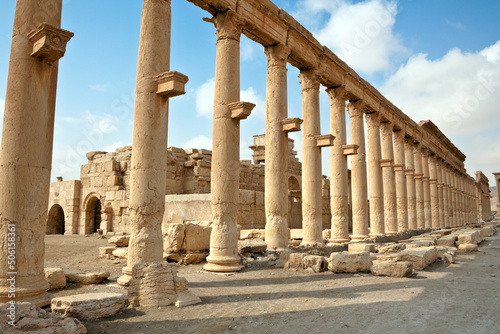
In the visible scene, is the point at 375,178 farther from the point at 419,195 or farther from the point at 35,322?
the point at 35,322

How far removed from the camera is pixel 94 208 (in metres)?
22.0

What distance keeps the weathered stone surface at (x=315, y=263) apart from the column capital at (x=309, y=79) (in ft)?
24.0

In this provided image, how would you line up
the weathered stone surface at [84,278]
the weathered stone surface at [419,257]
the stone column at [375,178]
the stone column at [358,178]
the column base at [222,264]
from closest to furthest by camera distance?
1. the weathered stone surface at [84,278]
2. the column base at [222,264]
3. the weathered stone surface at [419,257]
4. the stone column at [358,178]
5. the stone column at [375,178]

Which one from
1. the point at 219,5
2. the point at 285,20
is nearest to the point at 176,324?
the point at 219,5

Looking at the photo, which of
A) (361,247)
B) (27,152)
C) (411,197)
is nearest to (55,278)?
(27,152)

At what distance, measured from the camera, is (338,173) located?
16.6 metres

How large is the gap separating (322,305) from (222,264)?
13.5 feet

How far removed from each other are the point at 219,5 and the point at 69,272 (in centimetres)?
798

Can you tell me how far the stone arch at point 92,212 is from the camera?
69.8 feet

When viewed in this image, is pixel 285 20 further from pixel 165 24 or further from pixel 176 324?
pixel 176 324

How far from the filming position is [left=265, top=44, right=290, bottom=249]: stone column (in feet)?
40.9

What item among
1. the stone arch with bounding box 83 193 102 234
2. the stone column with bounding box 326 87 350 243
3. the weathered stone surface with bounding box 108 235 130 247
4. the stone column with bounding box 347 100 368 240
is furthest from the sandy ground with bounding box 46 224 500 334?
the stone arch with bounding box 83 193 102 234

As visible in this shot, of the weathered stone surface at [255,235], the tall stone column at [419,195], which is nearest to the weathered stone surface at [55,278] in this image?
the weathered stone surface at [255,235]

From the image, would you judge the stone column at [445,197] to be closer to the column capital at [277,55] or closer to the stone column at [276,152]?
the stone column at [276,152]
